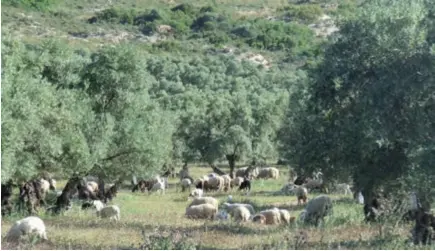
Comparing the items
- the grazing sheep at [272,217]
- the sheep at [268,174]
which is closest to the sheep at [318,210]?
the grazing sheep at [272,217]

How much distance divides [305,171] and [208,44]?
402 feet

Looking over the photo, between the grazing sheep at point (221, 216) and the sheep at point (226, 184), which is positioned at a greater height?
the sheep at point (226, 184)

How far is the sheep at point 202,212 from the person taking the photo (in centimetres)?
2958

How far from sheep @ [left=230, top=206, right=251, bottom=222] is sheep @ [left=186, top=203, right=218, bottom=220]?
111 cm

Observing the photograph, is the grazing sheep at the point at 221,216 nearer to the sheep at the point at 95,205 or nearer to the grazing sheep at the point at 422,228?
the sheep at the point at 95,205

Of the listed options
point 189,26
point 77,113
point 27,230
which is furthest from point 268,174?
point 189,26

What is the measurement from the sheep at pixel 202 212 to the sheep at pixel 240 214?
1110mm

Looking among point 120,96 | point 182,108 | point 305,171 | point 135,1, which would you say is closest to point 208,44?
point 135,1

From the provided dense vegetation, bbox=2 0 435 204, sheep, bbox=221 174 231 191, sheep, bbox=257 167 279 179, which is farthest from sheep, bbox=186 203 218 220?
sheep, bbox=257 167 279 179

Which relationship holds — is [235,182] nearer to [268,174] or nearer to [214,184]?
[214,184]

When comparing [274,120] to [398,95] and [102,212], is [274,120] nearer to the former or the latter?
[102,212]

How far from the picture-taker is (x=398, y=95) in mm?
18797

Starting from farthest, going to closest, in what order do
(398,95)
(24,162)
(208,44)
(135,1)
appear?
(135,1)
(208,44)
(24,162)
(398,95)

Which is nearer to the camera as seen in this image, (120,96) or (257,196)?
(120,96)
